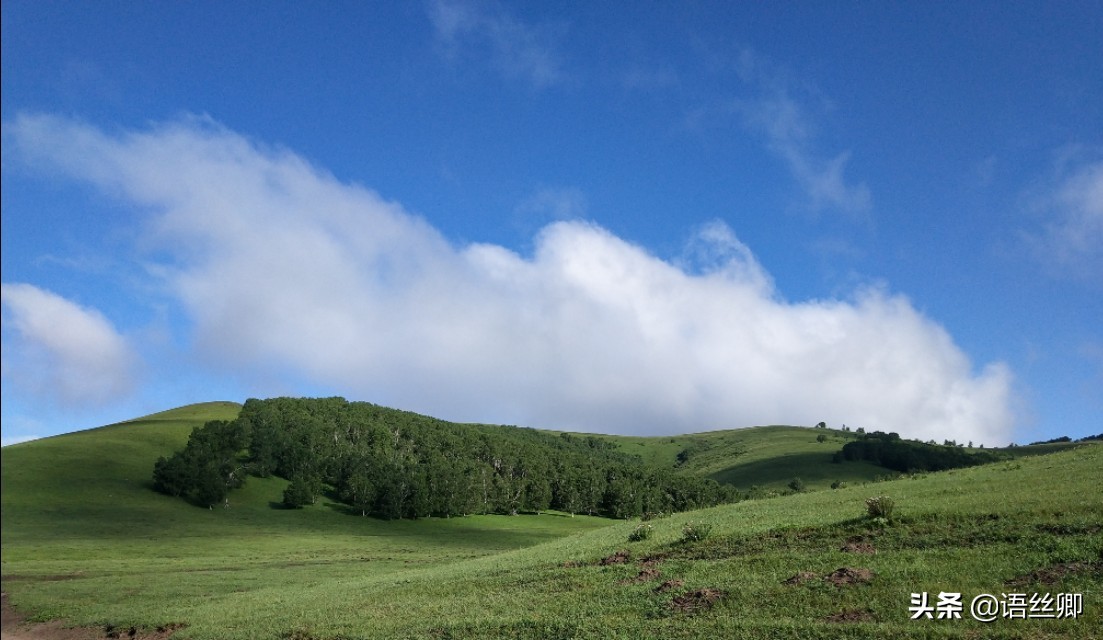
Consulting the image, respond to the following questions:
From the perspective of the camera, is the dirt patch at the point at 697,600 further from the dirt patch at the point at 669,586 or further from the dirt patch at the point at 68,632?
the dirt patch at the point at 68,632

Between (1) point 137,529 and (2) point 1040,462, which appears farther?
(1) point 137,529

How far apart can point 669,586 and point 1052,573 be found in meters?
11.4

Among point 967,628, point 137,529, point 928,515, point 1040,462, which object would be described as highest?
point 1040,462

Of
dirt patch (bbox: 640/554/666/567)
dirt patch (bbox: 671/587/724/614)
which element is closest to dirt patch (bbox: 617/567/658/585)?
dirt patch (bbox: 640/554/666/567)

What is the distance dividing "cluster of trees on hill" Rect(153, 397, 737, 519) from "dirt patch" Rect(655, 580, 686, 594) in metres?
118

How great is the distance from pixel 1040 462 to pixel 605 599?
34414mm

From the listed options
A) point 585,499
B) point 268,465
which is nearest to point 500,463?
point 585,499

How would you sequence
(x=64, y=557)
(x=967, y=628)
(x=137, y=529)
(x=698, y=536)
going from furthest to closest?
(x=137, y=529), (x=64, y=557), (x=698, y=536), (x=967, y=628)

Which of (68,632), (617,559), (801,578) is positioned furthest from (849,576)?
(68,632)

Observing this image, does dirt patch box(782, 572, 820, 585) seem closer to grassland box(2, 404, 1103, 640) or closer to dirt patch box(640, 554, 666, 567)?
grassland box(2, 404, 1103, 640)

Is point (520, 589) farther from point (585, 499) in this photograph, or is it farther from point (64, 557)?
point (585, 499)

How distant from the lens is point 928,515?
86.1 feet

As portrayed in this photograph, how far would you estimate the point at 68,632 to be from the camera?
29531 mm

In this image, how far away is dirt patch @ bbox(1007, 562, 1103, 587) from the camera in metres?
18.2
